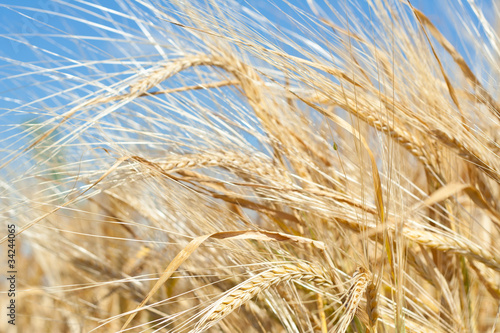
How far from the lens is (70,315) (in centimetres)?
97

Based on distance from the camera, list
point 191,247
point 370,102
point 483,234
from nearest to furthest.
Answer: point 191,247, point 370,102, point 483,234

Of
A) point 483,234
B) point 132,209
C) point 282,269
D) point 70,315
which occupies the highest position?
point 483,234

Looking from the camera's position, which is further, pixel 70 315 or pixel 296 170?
pixel 70 315

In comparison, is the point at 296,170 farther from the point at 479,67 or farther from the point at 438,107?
the point at 479,67

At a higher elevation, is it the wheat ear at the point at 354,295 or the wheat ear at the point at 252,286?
the wheat ear at the point at 354,295

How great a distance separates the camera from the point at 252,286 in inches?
18.5

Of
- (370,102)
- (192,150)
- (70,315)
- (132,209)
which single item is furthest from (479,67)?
(70,315)

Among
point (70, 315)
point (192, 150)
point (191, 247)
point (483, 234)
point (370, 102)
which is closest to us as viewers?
point (191, 247)

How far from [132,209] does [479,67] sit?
0.69m

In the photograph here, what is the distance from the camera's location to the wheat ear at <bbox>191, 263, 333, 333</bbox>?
43 centimetres

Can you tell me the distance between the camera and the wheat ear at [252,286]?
43cm

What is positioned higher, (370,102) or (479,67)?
(479,67)

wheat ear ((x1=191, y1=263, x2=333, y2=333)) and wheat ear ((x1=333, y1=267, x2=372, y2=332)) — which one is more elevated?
wheat ear ((x1=333, y1=267, x2=372, y2=332))

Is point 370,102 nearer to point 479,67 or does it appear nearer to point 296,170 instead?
point 296,170
